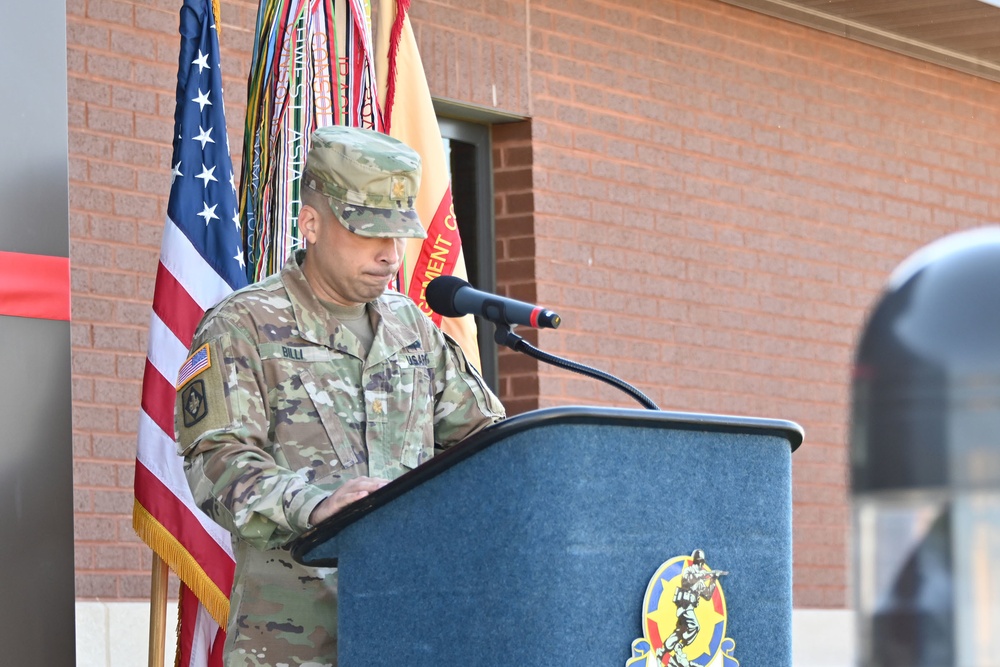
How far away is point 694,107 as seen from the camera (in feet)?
24.8

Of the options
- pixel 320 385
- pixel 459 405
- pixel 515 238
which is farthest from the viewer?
pixel 515 238

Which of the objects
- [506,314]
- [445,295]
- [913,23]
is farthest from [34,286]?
[913,23]

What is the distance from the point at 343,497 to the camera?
2.38 m

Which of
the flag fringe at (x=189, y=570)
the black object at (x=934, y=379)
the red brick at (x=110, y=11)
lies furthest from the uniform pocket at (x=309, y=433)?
the red brick at (x=110, y=11)

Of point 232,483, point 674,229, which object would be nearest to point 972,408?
point 232,483

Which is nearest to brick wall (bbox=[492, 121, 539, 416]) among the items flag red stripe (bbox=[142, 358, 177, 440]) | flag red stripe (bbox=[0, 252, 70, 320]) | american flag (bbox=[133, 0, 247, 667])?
american flag (bbox=[133, 0, 247, 667])

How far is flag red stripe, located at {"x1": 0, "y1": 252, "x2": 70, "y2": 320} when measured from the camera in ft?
11.1

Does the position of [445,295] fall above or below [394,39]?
below

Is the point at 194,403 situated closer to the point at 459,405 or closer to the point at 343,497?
the point at 343,497

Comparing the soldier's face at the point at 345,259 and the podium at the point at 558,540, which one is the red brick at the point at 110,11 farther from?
the podium at the point at 558,540

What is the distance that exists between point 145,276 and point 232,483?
2.98 m

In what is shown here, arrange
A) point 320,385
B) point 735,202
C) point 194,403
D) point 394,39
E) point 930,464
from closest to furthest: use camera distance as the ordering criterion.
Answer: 1. point 930,464
2. point 194,403
3. point 320,385
4. point 394,39
5. point 735,202

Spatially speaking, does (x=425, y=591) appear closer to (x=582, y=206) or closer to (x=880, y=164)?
(x=582, y=206)

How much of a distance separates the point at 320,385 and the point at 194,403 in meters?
0.23
